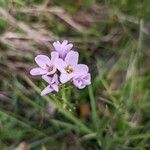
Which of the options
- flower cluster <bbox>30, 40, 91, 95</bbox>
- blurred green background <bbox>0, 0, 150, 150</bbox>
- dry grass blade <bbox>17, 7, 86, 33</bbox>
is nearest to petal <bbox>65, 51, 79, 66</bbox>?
flower cluster <bbox>30, 40, 91, 95</bbox>

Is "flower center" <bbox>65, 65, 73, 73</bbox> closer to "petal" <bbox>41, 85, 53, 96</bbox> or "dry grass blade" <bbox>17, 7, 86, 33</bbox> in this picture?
"petal" <bbox>41, 85, 53, 96</bbox>

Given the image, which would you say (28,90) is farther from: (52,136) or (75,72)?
(75,72)

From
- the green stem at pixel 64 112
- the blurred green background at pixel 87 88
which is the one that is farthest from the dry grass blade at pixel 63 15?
the green stem at pixel 64 112

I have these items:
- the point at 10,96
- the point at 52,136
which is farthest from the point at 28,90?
the point at 52,136

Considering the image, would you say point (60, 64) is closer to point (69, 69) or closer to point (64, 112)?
point (69, 69)

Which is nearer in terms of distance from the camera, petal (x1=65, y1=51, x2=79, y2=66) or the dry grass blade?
petal (x1=65, y1=51, x2=79, y2=66)

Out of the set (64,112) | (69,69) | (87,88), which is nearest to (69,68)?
(69,69)
